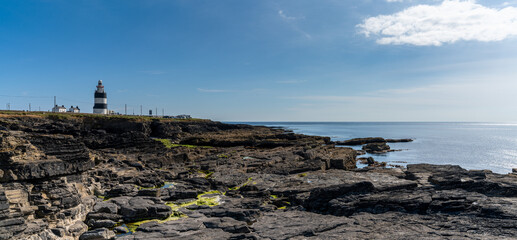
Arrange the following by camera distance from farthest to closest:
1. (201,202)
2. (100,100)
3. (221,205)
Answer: (100,100) < (201,202) < (221,205)

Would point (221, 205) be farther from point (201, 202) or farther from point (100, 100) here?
point (100, 100)

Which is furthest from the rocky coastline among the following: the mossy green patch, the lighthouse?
the lighthouse

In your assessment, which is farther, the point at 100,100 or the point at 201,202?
the point at 100,100

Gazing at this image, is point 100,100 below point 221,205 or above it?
above

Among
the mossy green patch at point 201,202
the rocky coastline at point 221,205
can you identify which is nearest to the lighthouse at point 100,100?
the rocky coastline at point 221,205

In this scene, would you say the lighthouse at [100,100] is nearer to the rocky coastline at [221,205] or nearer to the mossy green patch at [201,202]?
the rocky coastline at [221,205]

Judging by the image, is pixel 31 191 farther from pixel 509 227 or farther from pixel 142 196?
pixel 509 227

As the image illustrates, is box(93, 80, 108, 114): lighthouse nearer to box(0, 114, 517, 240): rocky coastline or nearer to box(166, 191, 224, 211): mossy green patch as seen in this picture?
box(0, 114, 517, 240): rocky coastline

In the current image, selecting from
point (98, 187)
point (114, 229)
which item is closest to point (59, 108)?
point (98, 187)

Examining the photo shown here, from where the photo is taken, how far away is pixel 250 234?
15.1 meters

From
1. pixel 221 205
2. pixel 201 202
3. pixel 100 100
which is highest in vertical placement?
pixel 100 100

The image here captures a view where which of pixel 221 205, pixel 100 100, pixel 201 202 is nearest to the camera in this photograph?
pixel 221 205

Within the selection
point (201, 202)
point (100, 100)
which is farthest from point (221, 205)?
point (100, 100)

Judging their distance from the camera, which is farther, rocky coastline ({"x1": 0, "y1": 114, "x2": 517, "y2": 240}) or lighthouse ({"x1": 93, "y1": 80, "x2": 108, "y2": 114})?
lighthouse ({"x1": 93, "y1": 80, "x2": 108, "y2": 114})
